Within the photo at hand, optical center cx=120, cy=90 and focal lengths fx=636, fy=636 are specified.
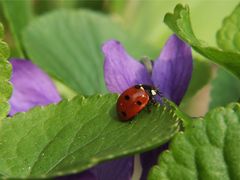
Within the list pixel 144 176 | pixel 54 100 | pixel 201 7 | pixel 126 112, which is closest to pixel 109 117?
pixel 126 112

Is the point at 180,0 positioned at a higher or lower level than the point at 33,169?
lower

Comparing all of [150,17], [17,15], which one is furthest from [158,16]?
[17,15]

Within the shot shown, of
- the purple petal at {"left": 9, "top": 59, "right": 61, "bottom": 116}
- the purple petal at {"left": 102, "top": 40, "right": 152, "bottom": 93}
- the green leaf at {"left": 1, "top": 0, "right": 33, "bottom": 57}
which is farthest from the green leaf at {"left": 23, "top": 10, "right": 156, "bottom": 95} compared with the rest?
the purple petal at {"left": 102, "top": 40, "right": 152, "bottom": 93}

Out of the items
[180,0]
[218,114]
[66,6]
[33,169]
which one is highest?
[218,114]

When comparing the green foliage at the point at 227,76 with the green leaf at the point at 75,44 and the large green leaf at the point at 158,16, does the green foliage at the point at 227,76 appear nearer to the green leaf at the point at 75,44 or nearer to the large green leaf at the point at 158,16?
the green leaf at the point at 75,44

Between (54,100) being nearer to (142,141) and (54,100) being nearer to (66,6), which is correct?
(142,141)

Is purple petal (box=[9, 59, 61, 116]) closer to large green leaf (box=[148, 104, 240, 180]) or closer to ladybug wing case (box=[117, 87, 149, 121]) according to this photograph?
ladybug wing case (box=[117, 87, 149, 121])

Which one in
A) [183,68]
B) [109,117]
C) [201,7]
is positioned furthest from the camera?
[201,7]
